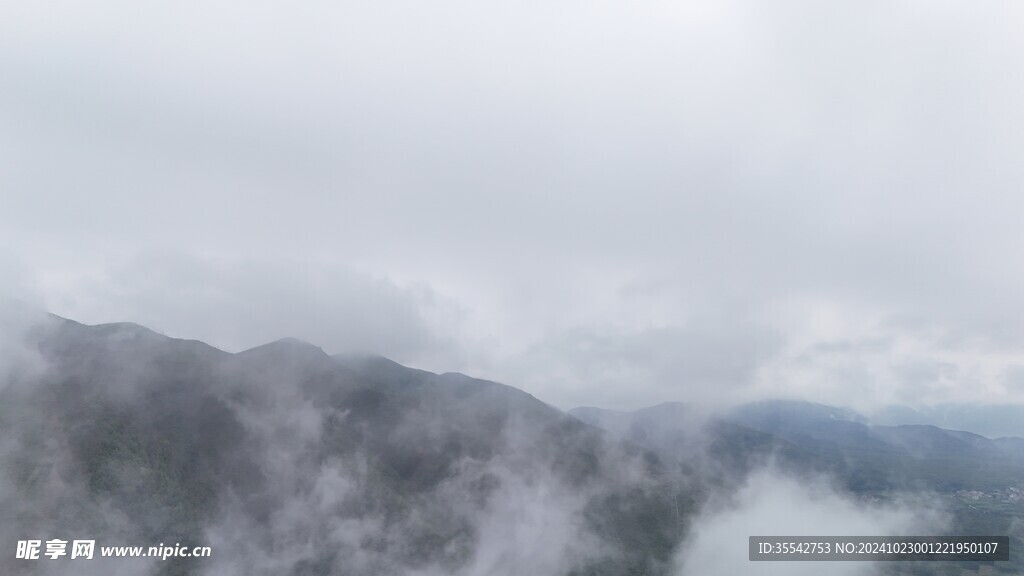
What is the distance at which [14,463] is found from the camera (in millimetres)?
178750

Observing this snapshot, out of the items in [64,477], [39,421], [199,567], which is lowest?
[199,567]

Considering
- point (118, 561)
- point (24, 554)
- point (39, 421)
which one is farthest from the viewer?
point (39, 421)

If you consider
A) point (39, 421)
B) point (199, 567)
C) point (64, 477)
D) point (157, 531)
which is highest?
point (39, 421)

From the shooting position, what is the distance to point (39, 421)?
195m

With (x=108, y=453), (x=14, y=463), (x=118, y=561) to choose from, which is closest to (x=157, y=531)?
(x=118, y=561)

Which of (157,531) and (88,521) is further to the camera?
(157,531)

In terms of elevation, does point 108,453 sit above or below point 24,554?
above

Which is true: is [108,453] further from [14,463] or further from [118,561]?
[118,561]

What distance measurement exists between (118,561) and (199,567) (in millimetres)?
26266

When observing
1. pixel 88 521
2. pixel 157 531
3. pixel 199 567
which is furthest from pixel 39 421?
pixel 199 567

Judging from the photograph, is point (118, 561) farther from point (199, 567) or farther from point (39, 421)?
point (39, 421)

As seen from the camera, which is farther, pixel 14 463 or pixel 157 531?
pixel 157 531

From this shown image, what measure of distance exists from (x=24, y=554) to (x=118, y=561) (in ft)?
82.0

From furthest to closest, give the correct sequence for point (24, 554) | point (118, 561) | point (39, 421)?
point (39, 421) → point (118, 561) → point (24, 554)
